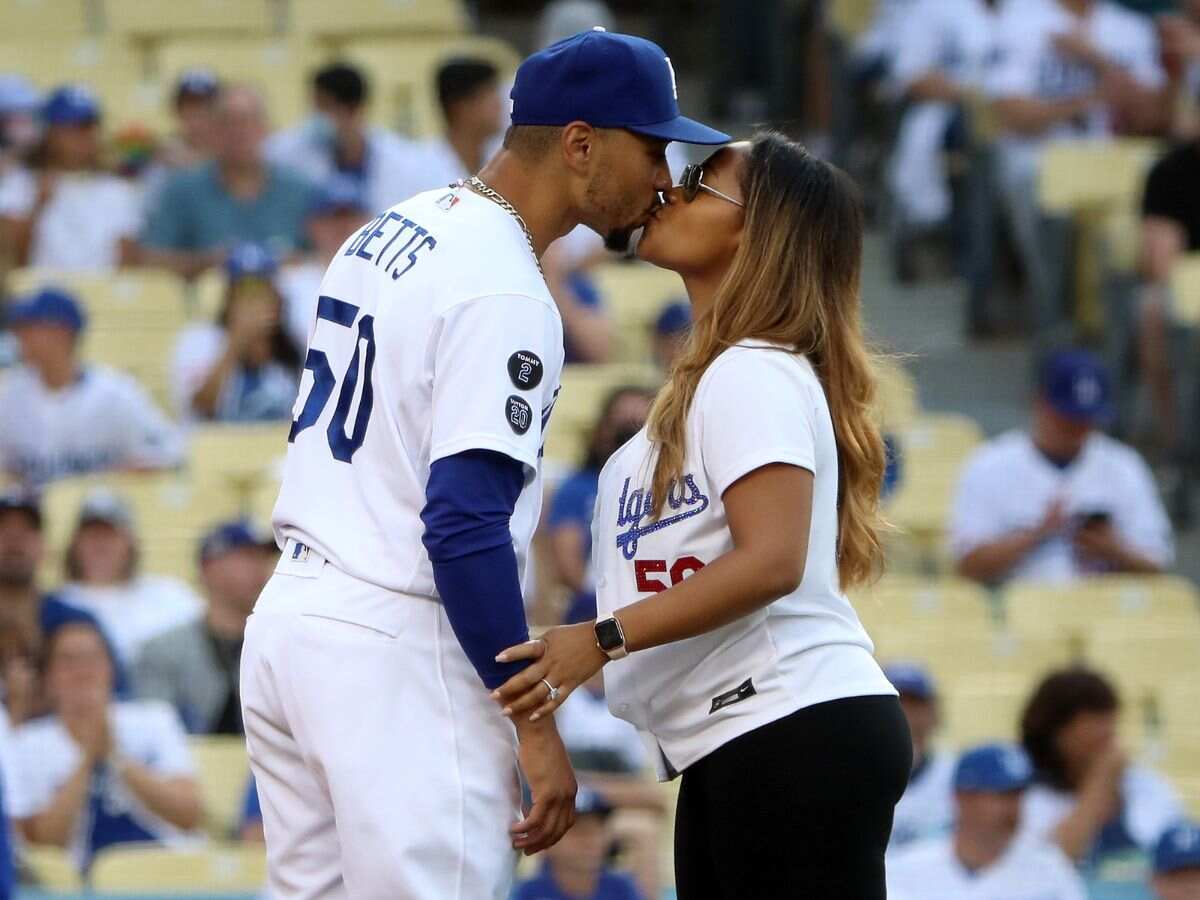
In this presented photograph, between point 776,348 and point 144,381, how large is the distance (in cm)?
520

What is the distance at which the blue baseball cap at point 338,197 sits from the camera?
7742mm

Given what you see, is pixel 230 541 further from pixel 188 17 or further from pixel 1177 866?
pixel 188 17

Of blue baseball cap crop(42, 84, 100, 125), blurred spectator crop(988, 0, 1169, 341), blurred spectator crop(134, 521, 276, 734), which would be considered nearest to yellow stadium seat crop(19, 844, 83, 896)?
blurred spectator crop(134, 521, 276, 734)

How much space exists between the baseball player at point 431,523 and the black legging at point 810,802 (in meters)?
0.24

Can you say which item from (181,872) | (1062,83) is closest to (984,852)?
(181,872)

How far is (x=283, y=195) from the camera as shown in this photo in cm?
831

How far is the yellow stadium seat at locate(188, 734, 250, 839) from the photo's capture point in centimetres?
562

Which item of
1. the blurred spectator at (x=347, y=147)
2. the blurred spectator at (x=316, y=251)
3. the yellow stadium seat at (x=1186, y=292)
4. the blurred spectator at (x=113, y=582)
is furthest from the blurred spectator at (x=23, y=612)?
the yellow stadium seat at (x=1186, y=292)

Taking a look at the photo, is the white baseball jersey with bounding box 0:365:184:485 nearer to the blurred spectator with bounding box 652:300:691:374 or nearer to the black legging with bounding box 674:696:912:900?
the blurred spectator with bounding box 652:300:691:374

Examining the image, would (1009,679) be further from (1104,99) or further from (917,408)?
(1104,99)

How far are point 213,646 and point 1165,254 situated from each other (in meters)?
3.94

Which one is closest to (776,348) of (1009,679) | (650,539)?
(650,539)

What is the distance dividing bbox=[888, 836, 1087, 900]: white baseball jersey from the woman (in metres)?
2.17

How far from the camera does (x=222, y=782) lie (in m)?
5.66
